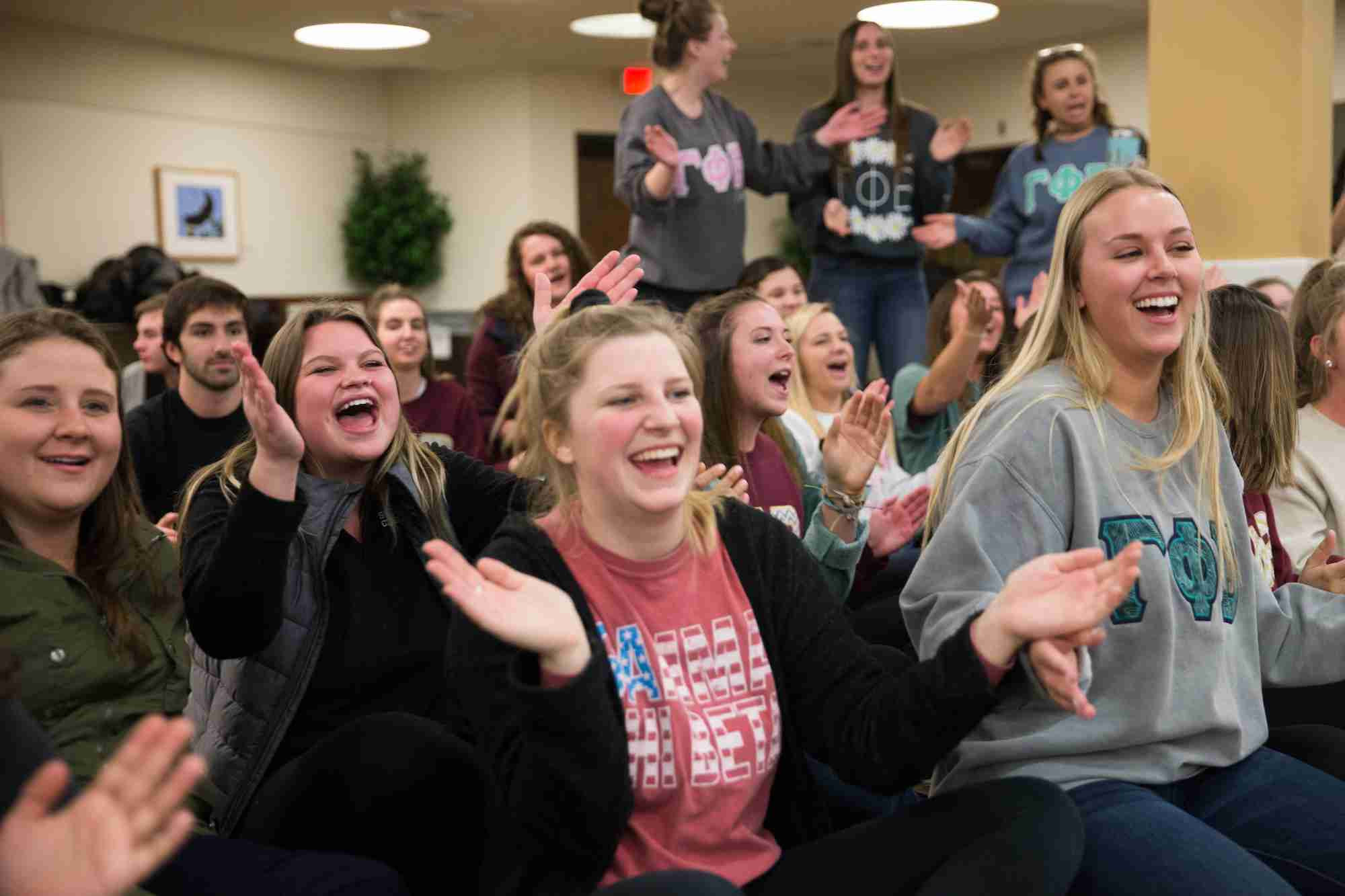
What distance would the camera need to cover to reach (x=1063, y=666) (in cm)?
147

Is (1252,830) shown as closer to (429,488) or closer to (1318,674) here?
(1318,674)

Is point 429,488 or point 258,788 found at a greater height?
point 429,488

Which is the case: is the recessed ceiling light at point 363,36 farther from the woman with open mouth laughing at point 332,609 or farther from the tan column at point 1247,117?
the woman with open mouth laughing at point 332,609

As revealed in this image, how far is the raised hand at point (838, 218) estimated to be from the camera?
455 centimetres

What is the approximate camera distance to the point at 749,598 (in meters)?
1.65

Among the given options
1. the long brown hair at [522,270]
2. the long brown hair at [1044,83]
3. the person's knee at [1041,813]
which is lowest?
the person's knee at [1041,813]

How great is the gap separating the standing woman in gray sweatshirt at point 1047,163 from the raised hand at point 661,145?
0.95 metres

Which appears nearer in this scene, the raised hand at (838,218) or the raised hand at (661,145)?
the raised hand at (661,145)

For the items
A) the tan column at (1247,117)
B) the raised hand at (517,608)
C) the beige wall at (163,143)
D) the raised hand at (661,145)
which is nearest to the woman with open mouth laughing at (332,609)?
the raised hand at (517,608)

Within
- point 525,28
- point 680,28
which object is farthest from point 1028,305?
point 525,28

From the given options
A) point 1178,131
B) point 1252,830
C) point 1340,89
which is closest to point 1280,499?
point 1252,830

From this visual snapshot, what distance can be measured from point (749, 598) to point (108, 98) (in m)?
8.43

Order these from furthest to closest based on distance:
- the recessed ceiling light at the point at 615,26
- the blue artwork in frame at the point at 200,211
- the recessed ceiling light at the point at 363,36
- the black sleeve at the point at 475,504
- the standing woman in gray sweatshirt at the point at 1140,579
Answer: the blue artwork in frame at the point at 200,211 → the recessed ceiling light at the point at 615,26 → the recessed ceiling light at the point at 363,36 → the black sleeve at the point at 475,504 → the standing woman in gray sweatshirt at the point at 1140,579

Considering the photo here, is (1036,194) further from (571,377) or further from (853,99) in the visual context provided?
(571,377)
